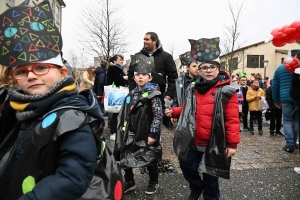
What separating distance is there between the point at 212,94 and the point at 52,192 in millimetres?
2076

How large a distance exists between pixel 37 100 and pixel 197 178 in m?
2.17

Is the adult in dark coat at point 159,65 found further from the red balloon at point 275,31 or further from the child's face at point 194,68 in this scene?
the red balloon at point 275,31

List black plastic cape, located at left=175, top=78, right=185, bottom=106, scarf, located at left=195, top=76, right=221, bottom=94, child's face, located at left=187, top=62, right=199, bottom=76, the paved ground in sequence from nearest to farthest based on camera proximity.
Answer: scarf, located at left=195, top=76, right=221, bottom=94, the paved ground, child's face, located at left=187, top=62, right=199, bottom=76, black plastic cape, located at left=175, top=78, right=185, bottom=106

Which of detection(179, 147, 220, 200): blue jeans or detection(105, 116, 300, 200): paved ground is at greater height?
detection(179, 147, 220, 200): blue jeans

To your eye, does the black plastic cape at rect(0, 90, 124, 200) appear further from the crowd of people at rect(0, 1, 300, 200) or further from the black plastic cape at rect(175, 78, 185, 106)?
the black plastic cape at rect(175, 78, 185, 106)

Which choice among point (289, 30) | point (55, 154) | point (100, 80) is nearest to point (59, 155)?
point (55, 154)

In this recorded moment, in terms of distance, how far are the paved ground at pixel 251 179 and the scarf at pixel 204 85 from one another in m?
1.39

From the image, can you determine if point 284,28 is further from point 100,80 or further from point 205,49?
point 100,80

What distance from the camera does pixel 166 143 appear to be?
5770 millimetres

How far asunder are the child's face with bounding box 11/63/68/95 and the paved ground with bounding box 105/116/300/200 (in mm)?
2253

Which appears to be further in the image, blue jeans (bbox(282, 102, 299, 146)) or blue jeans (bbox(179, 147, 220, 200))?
blue jeans (bbox(282, 102, 299, 146))

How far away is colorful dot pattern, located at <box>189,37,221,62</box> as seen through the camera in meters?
3.04

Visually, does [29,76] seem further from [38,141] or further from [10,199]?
[10,199]

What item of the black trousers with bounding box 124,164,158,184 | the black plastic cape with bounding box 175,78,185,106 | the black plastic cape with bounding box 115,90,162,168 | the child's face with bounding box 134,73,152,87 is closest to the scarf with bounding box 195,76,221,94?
the black plastic cape with bounding box 115,90,162,168
